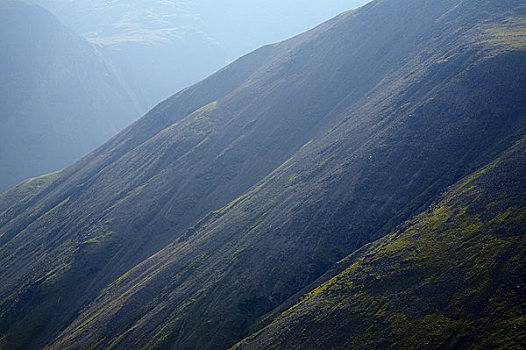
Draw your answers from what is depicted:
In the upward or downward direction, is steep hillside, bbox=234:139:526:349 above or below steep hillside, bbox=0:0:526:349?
below

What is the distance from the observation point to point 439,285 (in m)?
46.0

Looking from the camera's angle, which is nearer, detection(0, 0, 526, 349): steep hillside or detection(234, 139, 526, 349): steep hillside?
detection(234, 139, 526, 349): steep hillside

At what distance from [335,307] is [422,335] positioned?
1245cm

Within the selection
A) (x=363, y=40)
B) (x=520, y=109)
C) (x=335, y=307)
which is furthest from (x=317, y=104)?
(x=335, y=307)

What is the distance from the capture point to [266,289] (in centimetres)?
6391

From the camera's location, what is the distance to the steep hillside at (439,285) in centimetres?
4044

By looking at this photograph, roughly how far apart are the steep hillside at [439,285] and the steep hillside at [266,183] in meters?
6.19

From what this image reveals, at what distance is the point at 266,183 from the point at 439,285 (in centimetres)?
5450

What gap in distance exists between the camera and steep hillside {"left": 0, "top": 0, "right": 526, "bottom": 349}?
65.8 metres

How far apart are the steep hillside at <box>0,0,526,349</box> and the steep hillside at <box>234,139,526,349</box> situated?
20.3ft

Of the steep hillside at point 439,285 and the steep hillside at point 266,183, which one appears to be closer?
the steep hillside at point 439,285

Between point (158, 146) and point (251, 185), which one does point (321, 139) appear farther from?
point (158, 146)

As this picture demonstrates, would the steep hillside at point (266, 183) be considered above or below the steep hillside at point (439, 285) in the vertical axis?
above

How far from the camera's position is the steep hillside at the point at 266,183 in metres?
65.8
